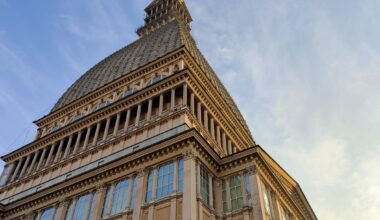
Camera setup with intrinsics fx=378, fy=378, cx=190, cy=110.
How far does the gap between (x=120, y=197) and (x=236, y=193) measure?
9342mm

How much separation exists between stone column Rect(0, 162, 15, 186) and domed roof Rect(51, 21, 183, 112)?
9.98 m

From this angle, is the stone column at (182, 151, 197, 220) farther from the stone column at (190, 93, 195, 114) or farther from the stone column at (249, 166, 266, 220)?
the stone column at (190, 93, 195, 114)

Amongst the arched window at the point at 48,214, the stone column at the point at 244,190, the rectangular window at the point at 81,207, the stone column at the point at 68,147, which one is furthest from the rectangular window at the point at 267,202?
the stone column at the point at 68,147

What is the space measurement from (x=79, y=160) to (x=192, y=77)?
48.6ft

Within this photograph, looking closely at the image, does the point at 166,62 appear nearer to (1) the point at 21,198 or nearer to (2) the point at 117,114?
(2) the point at 117,114

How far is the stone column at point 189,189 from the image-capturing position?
25456 millimetres

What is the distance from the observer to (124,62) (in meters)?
57.1

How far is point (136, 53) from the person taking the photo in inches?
2299

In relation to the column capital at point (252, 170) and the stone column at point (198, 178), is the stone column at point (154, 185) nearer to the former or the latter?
the stone column at point (198, 178)

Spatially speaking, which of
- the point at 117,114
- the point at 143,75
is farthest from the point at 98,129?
the point at 143,75

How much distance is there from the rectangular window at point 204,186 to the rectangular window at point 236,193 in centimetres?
197

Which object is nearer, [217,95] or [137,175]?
[137,175]

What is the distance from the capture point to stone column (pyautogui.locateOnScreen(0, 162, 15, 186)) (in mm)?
46475

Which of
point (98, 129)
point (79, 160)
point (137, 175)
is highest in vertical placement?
point (98, 129)
